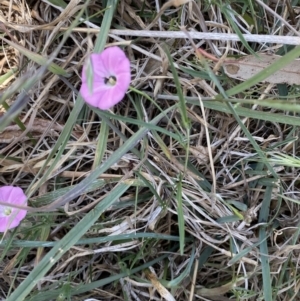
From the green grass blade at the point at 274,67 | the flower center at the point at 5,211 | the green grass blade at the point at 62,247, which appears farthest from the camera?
the flower center at the point at 5,211

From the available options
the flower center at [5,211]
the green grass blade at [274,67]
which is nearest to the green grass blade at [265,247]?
the green grass blade at [274,67]

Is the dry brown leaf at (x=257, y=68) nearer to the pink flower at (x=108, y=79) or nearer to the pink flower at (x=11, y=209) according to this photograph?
the pink flower at (x=108, y=79)

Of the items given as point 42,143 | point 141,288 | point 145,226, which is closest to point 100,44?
point 42,143

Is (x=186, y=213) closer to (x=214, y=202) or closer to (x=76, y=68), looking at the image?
(x=214, y=202)

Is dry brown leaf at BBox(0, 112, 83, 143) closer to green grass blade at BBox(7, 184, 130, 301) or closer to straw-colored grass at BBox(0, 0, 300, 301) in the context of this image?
straw-colored grass at BBox(0, 0, 300, 301)

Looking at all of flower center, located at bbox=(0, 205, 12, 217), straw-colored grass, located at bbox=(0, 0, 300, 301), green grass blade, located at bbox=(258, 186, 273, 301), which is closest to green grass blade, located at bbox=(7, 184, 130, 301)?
straw-colored grass, located at bbox=(0, 0, 300, 301)

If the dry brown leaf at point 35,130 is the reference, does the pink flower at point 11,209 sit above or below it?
below
